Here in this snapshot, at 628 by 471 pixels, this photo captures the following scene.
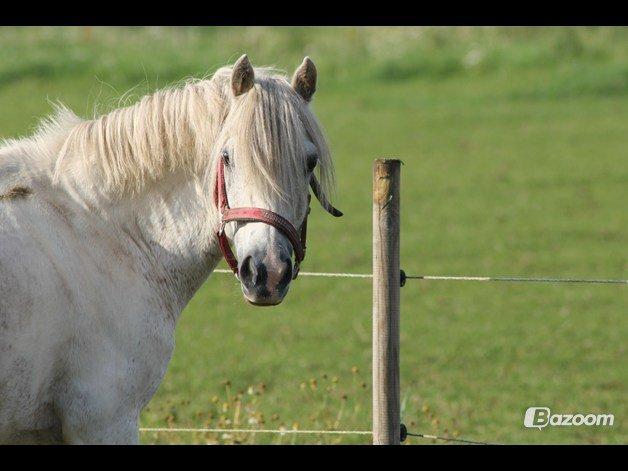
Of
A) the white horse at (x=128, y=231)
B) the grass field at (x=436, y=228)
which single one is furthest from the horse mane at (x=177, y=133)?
the grass field at (x=436, y=228)

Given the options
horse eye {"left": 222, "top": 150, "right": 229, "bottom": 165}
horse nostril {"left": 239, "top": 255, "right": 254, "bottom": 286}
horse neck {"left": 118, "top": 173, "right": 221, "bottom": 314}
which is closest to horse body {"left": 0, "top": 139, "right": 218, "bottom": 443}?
horse neck {"left": 118, "top": 173, "right": 221, "bottom": 314}

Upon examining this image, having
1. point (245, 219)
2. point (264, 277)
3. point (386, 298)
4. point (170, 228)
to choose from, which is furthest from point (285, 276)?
point (386, 298)

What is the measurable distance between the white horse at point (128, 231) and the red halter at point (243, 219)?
0.08 ft

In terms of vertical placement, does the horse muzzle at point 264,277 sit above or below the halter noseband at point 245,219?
below

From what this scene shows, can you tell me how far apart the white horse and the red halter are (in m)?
0.02

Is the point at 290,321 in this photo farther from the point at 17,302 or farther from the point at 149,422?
the point at 17,302

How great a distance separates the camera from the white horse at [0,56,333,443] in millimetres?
3496

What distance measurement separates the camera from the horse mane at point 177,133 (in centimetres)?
373

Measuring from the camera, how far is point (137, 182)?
390 cm

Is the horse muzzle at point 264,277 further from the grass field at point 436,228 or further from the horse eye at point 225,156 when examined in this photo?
the grass field at point 436,228

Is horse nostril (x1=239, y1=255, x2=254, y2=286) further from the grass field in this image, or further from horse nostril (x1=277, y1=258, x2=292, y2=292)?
the grass field
